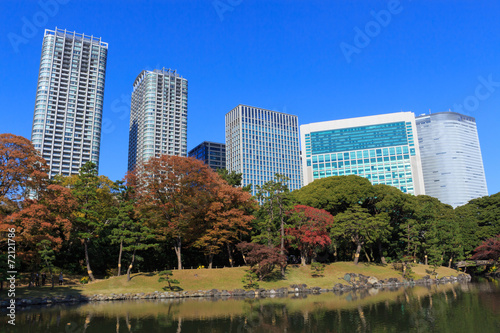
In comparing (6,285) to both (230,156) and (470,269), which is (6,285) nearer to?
(470,269)

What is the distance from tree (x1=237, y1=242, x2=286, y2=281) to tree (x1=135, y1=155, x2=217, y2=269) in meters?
6.91

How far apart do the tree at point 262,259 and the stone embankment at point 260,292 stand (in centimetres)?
264

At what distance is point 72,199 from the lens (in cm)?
3303

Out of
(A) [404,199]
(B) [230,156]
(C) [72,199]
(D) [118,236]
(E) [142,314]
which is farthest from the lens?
(B) [230,156]

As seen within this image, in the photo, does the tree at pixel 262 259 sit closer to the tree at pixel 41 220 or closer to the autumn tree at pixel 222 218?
the autumn tree at pixel 222 218

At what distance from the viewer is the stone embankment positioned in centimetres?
2920

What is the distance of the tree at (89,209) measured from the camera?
35.5 metres

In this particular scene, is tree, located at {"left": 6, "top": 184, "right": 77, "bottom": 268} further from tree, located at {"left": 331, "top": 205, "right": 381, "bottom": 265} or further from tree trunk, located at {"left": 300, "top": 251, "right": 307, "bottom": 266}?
tree, located at {"left": 331, "top": 205, "right": 381, "bottom": 265}

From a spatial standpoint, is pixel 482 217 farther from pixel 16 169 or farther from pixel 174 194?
pixel 16 169

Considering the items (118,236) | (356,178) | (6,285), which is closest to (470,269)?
(356,178)

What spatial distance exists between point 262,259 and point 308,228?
24.6ft

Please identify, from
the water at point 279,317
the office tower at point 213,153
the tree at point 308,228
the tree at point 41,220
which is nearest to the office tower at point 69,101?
the office tower at point 213,153

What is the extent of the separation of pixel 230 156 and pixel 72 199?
124219 millimetres

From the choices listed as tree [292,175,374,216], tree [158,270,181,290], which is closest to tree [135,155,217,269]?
tree [158,270,181,290]
